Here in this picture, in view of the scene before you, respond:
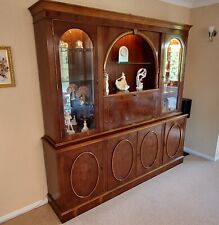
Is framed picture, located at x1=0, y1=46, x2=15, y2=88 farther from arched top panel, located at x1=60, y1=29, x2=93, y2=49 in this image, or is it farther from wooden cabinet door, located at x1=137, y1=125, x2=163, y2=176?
wooden cabinet door, located at x1=137, y1=125, x2=163, y2=176

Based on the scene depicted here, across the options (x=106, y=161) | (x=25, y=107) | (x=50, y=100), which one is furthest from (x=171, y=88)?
(x=25, y=107)

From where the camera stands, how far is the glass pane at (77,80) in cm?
192

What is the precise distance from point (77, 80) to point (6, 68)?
0.67m

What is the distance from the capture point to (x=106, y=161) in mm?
2309

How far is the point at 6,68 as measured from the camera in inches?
74.1

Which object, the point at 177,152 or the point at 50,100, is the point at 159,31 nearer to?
the point at 50,100

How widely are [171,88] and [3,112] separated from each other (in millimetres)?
2226

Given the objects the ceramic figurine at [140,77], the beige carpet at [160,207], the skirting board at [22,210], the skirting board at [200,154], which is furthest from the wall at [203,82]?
the skirting board at [22,210]

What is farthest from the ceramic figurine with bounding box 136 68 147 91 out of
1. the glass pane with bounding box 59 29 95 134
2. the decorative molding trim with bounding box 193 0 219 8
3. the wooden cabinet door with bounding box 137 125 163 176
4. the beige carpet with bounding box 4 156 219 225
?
the decorative molding trim with bounding box 193 0 219 8

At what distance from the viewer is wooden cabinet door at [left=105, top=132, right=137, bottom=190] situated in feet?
7.64

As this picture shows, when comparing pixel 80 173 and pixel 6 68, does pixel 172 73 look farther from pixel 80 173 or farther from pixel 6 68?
pixel 6 68

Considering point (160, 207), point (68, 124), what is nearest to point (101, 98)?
point (68, 124)

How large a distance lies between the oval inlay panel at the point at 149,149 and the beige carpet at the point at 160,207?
0.28 meters

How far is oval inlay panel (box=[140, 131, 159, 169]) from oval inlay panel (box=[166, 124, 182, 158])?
271 mm
